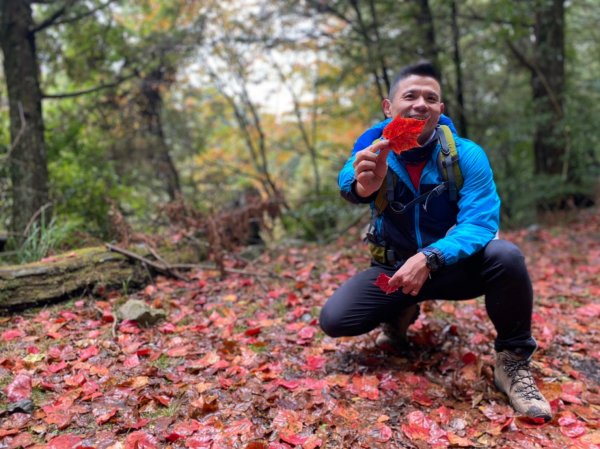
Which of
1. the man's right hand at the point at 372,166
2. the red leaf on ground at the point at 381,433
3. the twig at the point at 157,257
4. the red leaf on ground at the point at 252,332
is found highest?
the man's right hand at the point at 372,166

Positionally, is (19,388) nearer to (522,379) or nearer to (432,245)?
(432,245)

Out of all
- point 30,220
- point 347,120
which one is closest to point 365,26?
point 347,120

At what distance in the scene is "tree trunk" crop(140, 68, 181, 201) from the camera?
959 centimetres

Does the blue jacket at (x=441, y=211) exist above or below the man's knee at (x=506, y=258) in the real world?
above

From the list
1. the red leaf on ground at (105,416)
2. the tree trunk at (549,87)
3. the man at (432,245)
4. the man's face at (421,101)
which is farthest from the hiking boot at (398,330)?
the tree trunk at (549,87)

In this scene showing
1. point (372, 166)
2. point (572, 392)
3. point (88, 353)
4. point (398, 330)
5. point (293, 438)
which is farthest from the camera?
point (398, 330)

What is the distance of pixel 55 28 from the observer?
21.7ft

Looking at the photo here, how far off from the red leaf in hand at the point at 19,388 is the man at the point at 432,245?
5.34ft

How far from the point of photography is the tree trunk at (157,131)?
9.59 metres

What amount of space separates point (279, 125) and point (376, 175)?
323 inches

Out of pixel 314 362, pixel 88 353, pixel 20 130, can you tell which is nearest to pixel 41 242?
pixel 20 130

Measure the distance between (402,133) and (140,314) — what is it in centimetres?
226

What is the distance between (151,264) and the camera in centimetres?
436

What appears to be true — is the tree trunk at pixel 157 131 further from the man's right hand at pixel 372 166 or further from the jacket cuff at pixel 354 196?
the man's right hand at pixel 372 166
